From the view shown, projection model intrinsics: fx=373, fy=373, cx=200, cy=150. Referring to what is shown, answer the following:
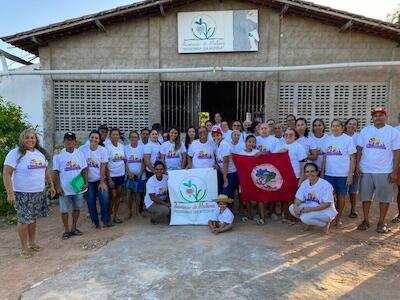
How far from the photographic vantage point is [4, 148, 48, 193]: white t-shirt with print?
4.93 metres

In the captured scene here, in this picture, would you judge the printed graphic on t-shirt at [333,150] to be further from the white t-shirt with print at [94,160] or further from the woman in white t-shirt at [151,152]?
the white t-shirt with print at [94,160]

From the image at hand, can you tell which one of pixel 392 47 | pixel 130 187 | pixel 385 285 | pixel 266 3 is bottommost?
pixel 385 285

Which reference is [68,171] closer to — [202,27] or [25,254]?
[25,254]

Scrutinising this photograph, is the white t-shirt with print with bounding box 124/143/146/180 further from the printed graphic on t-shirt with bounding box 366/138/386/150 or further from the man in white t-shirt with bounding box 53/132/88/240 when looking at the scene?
the printed graphic on t-shirt with bounding box 366/138/386/150

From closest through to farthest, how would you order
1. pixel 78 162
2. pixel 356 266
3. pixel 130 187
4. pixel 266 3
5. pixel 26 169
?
1. pixel 356 266
2. pixel 26 169
3. pixel 78 162
4. pixel 130 187
5. pixel 266 3

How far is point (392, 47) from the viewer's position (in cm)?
874

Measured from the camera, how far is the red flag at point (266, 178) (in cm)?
603

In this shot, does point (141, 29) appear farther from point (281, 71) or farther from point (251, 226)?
point (251, 226)

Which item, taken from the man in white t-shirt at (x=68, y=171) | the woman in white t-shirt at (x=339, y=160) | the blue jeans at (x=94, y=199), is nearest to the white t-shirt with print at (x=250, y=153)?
the woman in white t-shirt at (x=339, y=160)

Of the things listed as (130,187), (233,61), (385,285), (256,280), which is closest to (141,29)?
(233,61)

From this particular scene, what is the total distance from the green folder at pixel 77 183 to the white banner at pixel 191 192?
1.42 metres

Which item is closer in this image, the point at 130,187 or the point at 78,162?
the point at 78,162

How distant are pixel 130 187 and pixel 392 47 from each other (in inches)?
269

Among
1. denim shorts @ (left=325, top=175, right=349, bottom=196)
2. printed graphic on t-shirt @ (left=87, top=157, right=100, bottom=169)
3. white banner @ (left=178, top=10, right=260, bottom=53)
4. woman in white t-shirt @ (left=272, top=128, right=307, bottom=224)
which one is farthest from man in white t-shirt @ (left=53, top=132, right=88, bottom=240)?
white banner @ (left=178, top=10, right=260, bottom=53)
